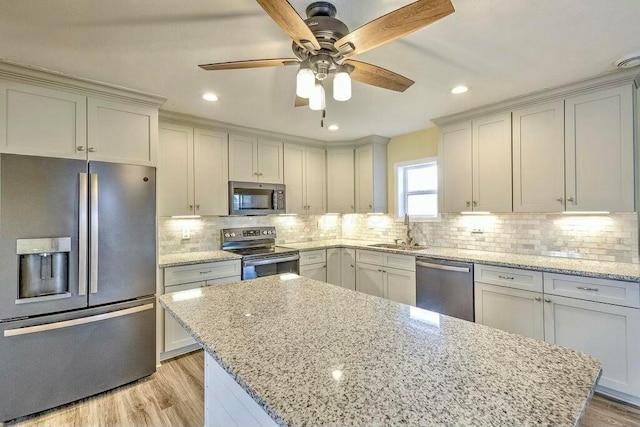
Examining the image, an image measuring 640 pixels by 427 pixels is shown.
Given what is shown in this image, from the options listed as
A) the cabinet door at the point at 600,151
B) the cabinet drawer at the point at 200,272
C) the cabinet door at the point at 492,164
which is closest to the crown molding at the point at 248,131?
the cabinet door at the point at 492,164

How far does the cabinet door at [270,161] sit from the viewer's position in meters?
3.81

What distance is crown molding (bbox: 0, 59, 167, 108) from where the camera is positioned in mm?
2053

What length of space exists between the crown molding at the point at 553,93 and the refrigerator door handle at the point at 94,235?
3.32m

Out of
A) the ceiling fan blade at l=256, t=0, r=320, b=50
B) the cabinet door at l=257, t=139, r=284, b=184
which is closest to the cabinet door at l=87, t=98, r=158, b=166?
the cabinet door at l=257, t=139, r=284, b=184

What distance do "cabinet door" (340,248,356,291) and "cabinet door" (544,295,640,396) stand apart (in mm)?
2146

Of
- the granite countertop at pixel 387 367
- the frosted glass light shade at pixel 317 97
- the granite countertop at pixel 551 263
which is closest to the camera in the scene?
the granite countertop at pixel 387 367

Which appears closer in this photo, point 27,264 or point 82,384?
point 27,264

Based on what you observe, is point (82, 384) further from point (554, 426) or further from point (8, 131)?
point (554, 426)

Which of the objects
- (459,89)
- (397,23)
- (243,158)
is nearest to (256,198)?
(243,158)

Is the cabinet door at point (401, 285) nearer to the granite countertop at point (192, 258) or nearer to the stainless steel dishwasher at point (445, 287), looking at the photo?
the stainless steel dishwasher at point (445, 287)

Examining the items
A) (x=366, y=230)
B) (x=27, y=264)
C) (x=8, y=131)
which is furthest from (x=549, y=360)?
(x=366, y=230)

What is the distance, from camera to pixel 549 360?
94 cm

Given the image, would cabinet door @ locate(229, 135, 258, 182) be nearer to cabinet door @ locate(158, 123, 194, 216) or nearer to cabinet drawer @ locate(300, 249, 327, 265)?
cabinet door @ locate(158, 123, 194, 216)

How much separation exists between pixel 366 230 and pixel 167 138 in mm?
2922
